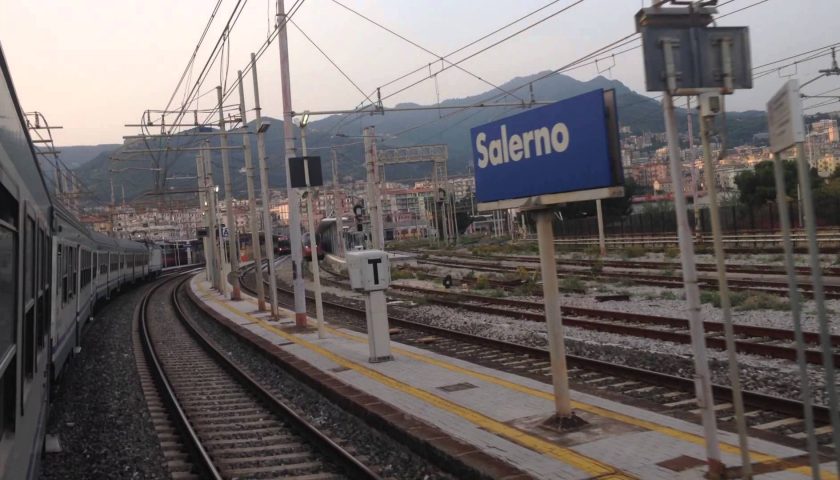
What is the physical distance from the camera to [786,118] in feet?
12.1

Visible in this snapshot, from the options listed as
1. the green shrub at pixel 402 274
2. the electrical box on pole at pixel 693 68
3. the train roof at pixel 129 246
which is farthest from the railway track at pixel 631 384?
the train roof at pixel 129 246

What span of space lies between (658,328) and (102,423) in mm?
9389

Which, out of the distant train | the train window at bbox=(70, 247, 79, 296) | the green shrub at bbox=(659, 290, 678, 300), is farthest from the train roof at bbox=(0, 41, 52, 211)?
the green shrub at bbox=(659, 290, 678, 300)

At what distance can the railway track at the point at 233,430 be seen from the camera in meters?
7.34

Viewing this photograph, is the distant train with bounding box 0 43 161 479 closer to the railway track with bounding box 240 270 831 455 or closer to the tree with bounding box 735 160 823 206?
the railway track with bounding box 240 270 831 455

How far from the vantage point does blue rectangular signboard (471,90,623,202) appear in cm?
600

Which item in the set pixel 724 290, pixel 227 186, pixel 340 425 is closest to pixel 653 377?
pixel 340 425

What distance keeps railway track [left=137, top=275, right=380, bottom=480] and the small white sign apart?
14.1 ft

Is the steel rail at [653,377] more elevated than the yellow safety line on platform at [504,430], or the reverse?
the yellow safety line on platform at [504,430]

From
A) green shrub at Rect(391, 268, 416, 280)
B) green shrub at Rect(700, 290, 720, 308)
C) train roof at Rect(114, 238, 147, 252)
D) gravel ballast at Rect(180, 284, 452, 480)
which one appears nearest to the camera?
gravel ballast at Rect(180, 284, 452, 480)

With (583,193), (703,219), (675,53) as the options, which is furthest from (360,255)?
(703,219)

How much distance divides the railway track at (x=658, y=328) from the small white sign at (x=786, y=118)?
19.1ft

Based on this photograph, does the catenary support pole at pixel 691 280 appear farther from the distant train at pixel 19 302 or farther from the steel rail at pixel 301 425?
the distant train at pixel 19 302

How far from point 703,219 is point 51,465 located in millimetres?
40473
